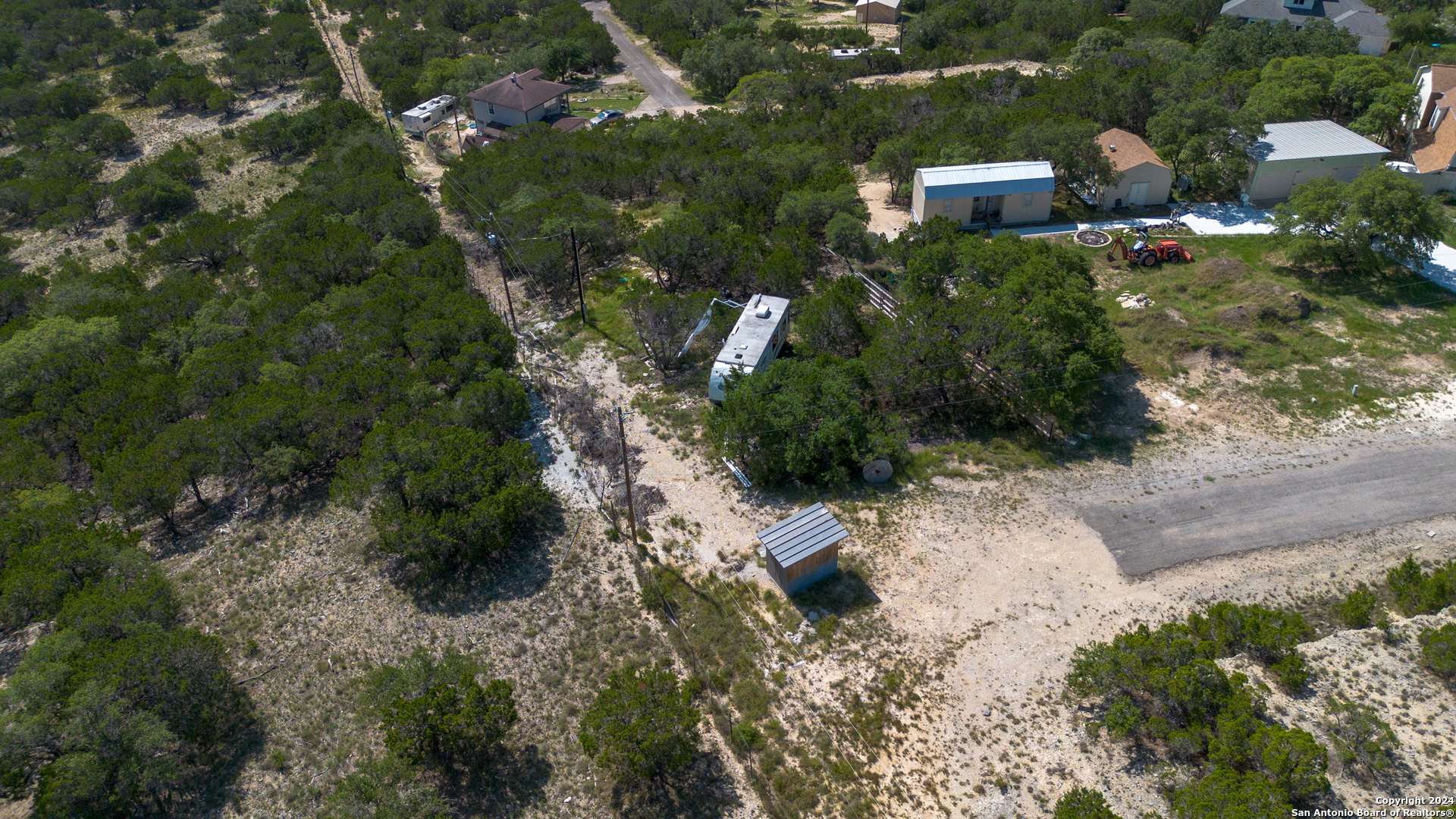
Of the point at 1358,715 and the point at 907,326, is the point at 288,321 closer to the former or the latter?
the point at 907,326

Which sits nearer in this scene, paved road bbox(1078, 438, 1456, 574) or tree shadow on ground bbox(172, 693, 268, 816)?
tree shadow on ground bbox(172, 693, 268, 816)

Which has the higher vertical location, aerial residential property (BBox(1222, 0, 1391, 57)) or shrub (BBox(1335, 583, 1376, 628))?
aerial residential property (BBox(1222, 0, 1391, 57))

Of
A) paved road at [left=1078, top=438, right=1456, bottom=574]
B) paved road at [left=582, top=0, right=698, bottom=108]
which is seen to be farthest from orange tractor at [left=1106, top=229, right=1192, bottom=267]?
paved road at [left=582, top=0, right=698, bottom=108]

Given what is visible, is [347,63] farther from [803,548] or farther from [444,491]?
[803,548]

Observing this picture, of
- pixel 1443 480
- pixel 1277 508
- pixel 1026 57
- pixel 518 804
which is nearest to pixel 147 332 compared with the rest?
pixel 518 804

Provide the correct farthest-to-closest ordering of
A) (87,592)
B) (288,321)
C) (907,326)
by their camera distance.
A: (288,321)
(907,326)
(87,592)

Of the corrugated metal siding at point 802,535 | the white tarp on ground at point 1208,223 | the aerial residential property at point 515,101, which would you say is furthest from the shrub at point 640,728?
the aerial residential property at point 515,101

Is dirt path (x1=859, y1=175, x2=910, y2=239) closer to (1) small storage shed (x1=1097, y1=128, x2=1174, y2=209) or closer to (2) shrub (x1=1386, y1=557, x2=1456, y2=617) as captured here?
(1) small storage shed (x1=1097, y1=128, x2=1174, y2=209)

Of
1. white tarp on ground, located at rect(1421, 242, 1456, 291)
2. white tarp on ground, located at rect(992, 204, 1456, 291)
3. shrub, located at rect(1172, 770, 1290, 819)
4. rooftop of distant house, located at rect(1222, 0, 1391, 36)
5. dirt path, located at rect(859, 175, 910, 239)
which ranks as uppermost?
rooftop of distant house, located at rect(1222, 0, 1391, 36)
